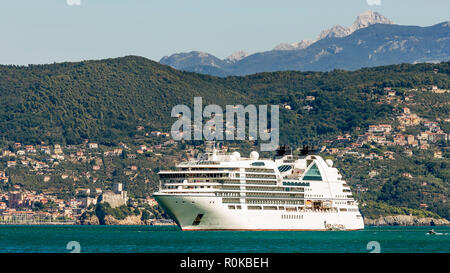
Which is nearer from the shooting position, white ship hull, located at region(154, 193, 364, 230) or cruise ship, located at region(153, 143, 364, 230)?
white ship hull, located at region(154, 193, 364, 230)

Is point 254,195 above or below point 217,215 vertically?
above

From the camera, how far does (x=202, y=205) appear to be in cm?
10006

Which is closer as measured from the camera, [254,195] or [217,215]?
[217,215]

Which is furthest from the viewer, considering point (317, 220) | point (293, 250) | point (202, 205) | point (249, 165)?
point (317, 220)

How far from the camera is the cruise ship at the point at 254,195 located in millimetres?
101000

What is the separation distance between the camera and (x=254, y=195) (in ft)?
350

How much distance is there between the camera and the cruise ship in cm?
10100

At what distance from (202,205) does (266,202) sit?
10.7m

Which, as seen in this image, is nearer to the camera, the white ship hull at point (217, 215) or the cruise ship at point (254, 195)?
the white ship hull at point (217, 215)
